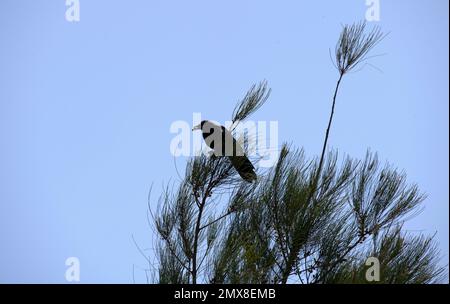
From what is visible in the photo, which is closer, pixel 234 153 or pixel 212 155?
pixel 234 153

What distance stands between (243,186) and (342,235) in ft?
1.87

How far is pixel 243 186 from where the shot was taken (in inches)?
152
